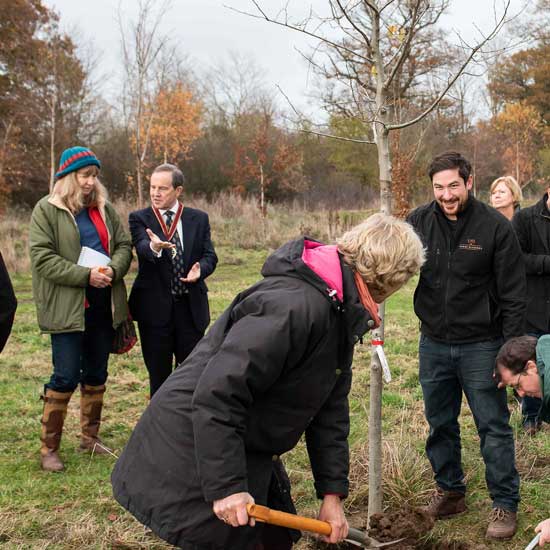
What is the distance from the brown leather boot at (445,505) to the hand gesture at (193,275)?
2.16 meters

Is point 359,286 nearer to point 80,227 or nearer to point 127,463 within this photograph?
point 127,463

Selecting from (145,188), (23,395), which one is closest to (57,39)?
(145,188)

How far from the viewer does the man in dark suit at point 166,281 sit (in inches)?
191

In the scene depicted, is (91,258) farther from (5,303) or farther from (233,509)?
(233,509)

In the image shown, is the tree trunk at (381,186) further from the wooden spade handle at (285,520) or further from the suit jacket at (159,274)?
the suit jacket at (159,274)

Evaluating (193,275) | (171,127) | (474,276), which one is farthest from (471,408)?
(171,127)

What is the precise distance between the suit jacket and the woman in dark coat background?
2.41 m

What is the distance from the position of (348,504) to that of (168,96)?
25.1 metres

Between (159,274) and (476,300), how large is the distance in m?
2.25

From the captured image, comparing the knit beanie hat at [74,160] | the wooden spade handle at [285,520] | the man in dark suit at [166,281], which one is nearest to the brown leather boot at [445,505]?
the wooden spade handle at [285,520]

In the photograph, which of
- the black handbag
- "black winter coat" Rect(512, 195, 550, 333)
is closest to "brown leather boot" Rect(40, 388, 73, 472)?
the black handbag

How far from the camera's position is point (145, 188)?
85.0ft

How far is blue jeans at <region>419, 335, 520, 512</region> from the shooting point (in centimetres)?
369

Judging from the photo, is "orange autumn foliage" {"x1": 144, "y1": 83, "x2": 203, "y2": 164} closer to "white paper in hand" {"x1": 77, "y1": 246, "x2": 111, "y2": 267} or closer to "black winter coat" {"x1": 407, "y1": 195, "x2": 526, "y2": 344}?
"white paper in hand" {"x1": 77, "y1": 246, "x2": 111, "y2": 267}
